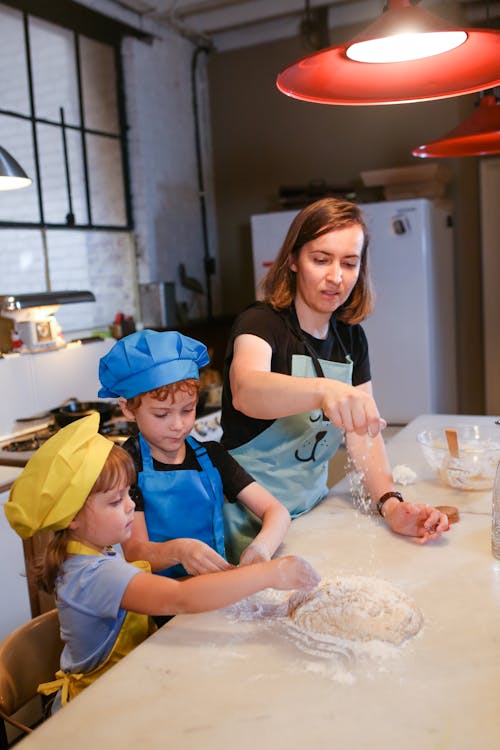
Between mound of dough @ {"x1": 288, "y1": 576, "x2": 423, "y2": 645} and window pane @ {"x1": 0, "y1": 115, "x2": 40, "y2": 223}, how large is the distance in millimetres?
2727

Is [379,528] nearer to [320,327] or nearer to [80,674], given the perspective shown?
[320,327]

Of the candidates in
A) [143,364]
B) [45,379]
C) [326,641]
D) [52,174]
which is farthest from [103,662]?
[52,174]

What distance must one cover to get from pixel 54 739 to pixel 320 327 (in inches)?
41.7

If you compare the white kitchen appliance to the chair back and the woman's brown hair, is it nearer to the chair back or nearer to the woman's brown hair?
the woman's brown hair

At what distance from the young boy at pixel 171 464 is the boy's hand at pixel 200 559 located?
0.04m

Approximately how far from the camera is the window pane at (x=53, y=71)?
11.6 feet

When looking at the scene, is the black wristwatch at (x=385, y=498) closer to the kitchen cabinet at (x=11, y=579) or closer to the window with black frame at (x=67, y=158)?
the kitchen cabinet at (x=11, y=579)

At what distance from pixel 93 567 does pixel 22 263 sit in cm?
259

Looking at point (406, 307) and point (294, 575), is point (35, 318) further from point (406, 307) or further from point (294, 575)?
point (294, 575)

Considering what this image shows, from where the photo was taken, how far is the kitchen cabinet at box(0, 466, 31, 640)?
7.00ft

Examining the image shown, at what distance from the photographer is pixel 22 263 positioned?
3400mm

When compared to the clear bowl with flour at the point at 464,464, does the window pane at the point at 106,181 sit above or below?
above

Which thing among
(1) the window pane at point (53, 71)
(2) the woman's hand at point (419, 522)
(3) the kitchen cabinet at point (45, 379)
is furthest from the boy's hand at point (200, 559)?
(1) the window pane at point (53, 71)

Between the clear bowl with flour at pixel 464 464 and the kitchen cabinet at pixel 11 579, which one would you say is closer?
the clear bowl with flour at pixel 464 464
